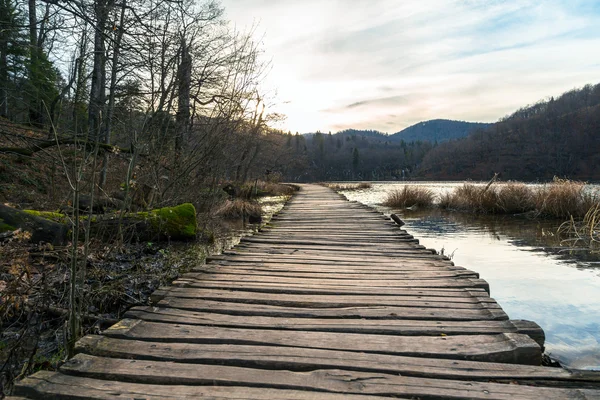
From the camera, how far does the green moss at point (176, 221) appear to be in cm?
823

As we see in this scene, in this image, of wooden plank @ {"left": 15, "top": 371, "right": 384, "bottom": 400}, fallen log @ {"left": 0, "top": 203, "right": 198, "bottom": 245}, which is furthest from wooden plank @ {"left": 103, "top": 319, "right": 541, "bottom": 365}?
fallen log @ {"left": 0, "top": 203, "right": 198, "bottom": 245}

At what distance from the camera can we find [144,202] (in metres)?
8.61

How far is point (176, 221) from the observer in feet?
28.1

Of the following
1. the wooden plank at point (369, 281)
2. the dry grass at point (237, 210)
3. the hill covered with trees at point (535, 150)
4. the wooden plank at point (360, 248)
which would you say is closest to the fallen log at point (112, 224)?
the wooden plank at point (369, 281)

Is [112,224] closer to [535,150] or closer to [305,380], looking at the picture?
[305,380]

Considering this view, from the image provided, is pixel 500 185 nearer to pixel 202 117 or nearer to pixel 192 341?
pixel 202 117

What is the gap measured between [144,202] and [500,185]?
14396mm

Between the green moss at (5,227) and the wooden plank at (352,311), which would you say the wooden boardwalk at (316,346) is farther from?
the green moss at (5,227)

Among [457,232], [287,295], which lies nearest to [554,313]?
[287,295]

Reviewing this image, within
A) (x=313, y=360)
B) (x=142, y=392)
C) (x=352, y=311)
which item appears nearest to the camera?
(x=142, y=392)

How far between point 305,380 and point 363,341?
62cm

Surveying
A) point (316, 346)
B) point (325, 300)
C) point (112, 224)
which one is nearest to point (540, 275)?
point (325, 300)

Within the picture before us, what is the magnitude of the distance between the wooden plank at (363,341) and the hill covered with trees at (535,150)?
261 ft

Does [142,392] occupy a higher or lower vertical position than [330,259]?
lower
